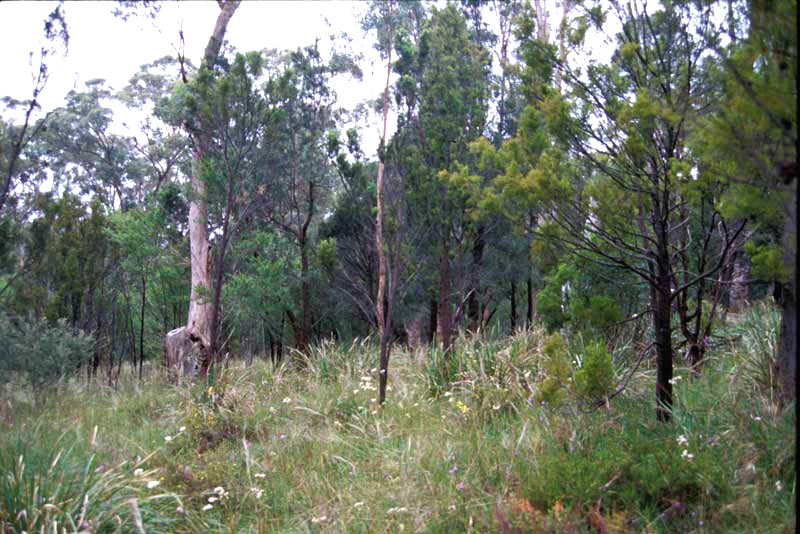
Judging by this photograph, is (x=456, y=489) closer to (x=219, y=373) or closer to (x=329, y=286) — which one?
(x=219, y=373)

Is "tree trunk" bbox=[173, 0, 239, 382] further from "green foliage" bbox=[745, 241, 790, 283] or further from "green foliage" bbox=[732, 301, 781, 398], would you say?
"green foliage" bbox=[745, 241, 790, 283]

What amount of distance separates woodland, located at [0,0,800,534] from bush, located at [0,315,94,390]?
1.5 inches

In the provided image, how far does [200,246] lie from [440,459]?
8722 mm

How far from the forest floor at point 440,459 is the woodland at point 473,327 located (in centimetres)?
2

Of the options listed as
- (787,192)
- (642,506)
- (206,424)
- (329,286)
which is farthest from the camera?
(329,286)

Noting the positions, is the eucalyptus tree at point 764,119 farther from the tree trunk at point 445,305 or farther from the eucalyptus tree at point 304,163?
the eucalyptus tree at point 304,163

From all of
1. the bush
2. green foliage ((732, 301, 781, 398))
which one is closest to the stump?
the bush

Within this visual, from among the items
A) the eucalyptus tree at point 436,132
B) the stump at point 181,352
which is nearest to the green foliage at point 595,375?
the eucalyptus tree at point 436,132

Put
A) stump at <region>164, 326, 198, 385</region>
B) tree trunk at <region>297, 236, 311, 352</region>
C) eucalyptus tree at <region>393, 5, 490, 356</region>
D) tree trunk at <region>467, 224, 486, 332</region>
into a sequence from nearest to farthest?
eucalyptus tree at <region>393, 5, 490, 356</region>
stump at <region>164, 326, 198, 385</region>
tree trunk at <region>467, 224, 486, 332</region>
tree trunk at <region>297, 236, 311, 352</region>

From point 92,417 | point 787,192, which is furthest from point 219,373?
point 787,192

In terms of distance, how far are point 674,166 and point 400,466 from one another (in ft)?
9.28

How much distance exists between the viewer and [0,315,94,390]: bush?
9.87 metres

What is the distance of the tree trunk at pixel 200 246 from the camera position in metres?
12.0

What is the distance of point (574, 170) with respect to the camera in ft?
19.4
